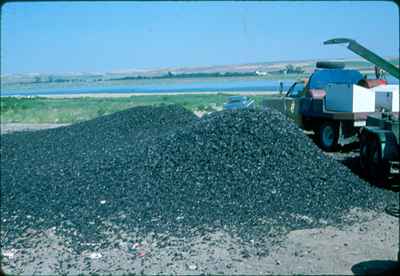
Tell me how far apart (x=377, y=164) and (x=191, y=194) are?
137 inches

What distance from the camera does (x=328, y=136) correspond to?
35.6 ft

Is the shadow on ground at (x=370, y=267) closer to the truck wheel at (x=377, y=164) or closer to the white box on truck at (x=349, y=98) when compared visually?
the truck wheel at (x=377, y=164)

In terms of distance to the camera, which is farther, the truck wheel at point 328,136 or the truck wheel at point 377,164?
the truck wheel at point 328,136

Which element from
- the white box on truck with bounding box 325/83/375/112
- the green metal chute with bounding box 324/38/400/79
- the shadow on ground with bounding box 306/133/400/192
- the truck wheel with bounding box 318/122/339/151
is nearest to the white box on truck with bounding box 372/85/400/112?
the white box on truck with bounding box 325/83/375/112

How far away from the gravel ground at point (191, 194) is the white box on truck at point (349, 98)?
7.69 ft

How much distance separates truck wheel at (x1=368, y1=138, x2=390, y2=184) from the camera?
732cm

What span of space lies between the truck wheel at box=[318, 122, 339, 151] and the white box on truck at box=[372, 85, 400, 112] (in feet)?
4.58

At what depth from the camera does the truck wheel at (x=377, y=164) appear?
7320mm

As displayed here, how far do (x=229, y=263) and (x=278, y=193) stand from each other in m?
1.83

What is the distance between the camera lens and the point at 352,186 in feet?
21.8

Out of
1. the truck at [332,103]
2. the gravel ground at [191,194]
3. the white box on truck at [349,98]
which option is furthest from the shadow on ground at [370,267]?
the white box on truck at [349,98]

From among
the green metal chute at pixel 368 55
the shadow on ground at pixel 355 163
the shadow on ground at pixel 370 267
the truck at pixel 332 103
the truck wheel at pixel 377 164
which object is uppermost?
the green metal chute at pixel 368 55

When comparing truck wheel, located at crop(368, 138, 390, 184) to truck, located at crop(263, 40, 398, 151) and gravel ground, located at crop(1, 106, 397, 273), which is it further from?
truck, located at crop(263, 40, 398, 151)

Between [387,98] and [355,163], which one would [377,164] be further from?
[387,98]
